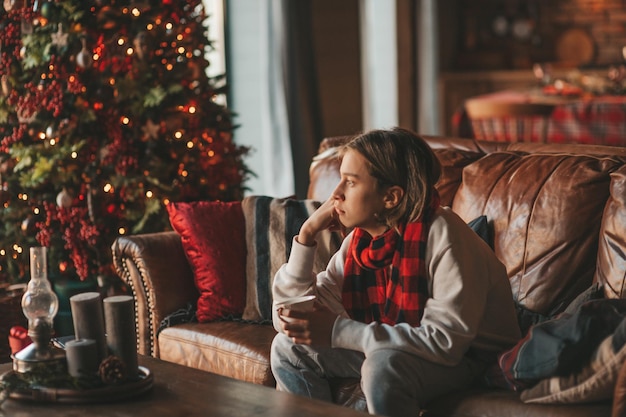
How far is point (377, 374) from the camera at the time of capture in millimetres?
2197

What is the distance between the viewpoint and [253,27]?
5820 mm

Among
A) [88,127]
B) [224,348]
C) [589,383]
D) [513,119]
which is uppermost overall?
[88,127]

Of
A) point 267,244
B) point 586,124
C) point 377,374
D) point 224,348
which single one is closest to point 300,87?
point 586,124

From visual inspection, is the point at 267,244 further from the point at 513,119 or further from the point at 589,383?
the point at 513,119

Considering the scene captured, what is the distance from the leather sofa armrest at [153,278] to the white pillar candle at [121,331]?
0.97m

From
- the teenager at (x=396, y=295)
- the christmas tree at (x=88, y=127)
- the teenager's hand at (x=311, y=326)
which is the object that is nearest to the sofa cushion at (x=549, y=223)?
the teenager at (x=396, y=295)

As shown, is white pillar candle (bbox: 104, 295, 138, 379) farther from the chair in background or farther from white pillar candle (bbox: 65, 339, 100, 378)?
the chair in background

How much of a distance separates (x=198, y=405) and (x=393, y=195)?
28.4 inches

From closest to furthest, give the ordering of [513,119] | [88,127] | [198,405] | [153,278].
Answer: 1. [198,405]
2. [153,278]
3. [88,127]
4. [513,119]

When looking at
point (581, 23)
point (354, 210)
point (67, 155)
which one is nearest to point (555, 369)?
point (354, 210)

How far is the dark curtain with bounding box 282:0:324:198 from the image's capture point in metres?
5.66

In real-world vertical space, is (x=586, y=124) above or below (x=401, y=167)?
below

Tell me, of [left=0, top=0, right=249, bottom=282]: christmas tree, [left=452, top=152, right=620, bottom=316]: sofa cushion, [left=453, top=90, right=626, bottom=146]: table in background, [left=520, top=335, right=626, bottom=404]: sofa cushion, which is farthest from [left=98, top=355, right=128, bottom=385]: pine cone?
[left=453, top=90, right=626, bottom=146]: table in background

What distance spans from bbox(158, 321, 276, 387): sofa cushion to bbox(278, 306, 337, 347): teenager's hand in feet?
1.36
